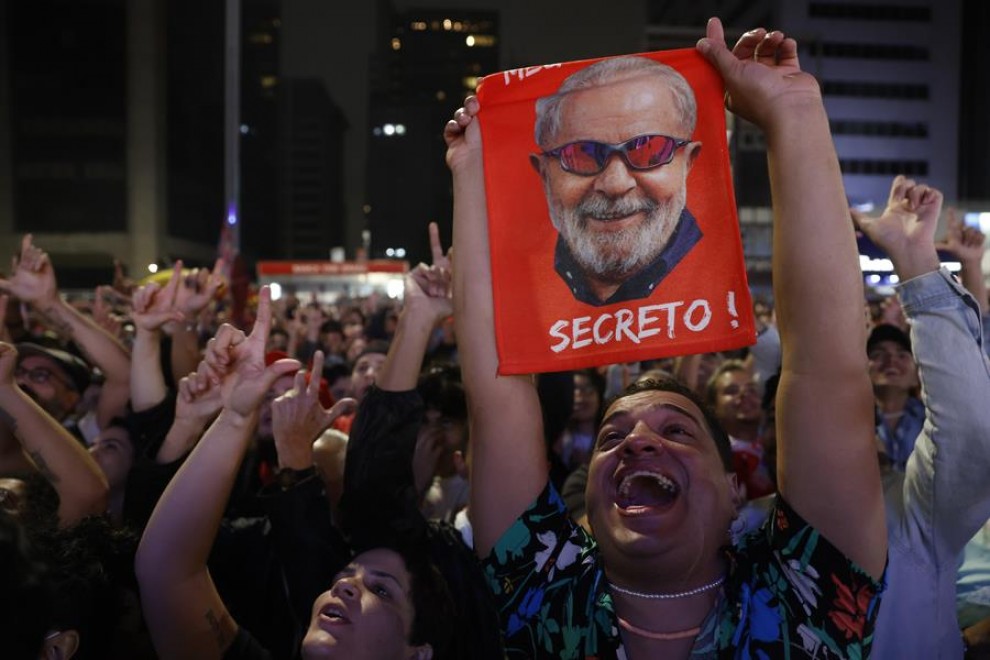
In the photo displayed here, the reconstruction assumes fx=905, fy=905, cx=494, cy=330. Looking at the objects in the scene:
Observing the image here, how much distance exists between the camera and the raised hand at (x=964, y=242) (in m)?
3.45

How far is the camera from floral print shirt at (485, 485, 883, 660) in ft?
6.39

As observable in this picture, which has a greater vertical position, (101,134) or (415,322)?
(101,134)

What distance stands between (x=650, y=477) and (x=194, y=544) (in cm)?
120

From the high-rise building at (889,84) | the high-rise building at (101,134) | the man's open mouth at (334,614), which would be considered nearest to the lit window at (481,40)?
the high-rise building at (889,84)

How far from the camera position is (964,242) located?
349 centimetres

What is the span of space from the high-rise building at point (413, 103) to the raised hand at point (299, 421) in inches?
3412

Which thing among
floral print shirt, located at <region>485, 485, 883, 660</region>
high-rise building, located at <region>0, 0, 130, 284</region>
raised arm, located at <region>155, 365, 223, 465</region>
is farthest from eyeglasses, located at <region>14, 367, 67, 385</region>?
high-rise building, located at <region>0, 0, 130, 284</region>

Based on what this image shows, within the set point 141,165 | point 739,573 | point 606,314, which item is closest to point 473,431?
point 606,314

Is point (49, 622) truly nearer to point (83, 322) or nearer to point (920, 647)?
point (920, 647)

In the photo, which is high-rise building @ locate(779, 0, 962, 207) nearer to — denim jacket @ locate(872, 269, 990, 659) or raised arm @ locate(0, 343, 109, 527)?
denim jacket @ locate(872, 269, 990, 659)

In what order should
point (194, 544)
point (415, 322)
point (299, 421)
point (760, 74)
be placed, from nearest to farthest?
point (760, 74), point (194, 544), point (299, 421), point (415, 322)

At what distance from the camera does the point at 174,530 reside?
2.35m

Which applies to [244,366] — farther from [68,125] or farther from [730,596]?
[68,125]

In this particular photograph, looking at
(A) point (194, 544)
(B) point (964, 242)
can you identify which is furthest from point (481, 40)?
(A) point (194, 544)
